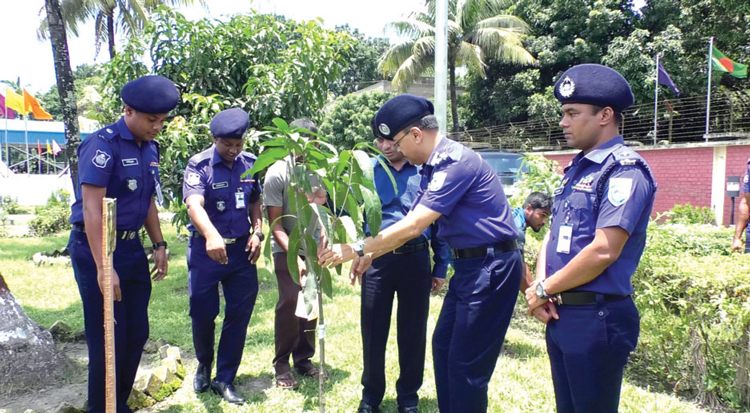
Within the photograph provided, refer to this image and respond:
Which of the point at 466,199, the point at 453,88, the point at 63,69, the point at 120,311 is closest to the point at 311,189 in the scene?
the point at 466,199

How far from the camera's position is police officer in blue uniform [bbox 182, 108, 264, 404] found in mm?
3408

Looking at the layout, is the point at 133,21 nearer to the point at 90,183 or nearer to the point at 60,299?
the point at 60,299

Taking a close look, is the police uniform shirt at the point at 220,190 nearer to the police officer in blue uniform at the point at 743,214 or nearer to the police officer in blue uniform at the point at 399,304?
the police officer in blue uniform at the point at 399,304

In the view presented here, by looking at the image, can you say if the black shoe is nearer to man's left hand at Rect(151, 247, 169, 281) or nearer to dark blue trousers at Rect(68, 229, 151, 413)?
dark blue trousers at Rect(68, 229, 151, 413)

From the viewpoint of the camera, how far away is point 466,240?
102 inches

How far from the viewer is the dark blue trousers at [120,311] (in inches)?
113

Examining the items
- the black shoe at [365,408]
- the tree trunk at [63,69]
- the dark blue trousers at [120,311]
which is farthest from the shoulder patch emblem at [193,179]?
the tree trunk at [63,69]

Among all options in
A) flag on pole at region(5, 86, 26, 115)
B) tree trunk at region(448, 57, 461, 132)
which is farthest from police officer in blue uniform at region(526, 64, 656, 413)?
flag on pole at region(5, 86, 26, 115)

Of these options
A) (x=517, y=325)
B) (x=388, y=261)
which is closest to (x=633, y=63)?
(x=517, y=325)

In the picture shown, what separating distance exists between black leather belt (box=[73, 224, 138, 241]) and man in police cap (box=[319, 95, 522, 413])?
1.33m

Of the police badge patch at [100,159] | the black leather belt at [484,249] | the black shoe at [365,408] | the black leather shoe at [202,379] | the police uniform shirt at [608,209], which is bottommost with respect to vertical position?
the black shoe at [365,408]

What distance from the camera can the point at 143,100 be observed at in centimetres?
287

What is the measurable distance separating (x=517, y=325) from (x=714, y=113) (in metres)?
14.2

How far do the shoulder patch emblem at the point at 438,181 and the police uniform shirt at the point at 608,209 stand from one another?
0.53 m
